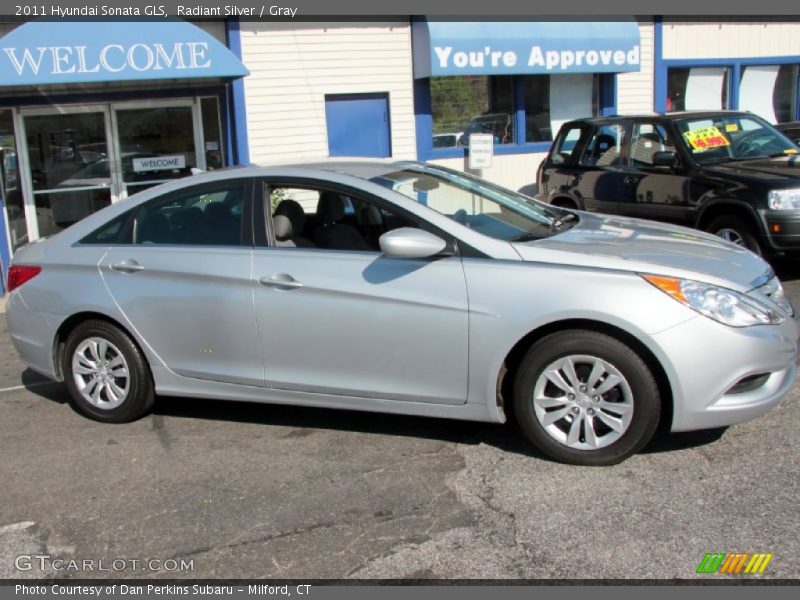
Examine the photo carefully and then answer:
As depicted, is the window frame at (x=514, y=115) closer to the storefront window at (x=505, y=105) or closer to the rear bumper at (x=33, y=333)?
the storefront window at (x=505, y=105)

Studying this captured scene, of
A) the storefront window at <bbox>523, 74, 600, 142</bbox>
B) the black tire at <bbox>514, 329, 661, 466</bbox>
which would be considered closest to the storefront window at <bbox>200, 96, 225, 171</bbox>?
the storefront window at <bbox>523, 74, 600, 142</bbox>

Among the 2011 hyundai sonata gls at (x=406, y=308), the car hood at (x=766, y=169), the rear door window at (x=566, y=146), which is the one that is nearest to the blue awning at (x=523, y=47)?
the rear door window at (x=566, y=146)

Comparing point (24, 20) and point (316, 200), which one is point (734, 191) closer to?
point (316, 200)

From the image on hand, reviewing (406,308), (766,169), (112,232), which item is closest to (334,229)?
(406,308)

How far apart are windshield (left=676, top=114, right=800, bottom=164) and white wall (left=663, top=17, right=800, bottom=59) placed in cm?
679

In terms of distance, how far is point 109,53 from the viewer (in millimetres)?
9750

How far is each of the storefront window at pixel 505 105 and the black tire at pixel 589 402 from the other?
9700mm

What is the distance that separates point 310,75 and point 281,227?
801 centimetres

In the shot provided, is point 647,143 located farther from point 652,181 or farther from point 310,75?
point 310,75

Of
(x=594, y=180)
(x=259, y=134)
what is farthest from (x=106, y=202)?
(x=594, y=180)

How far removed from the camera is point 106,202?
36.9 ft

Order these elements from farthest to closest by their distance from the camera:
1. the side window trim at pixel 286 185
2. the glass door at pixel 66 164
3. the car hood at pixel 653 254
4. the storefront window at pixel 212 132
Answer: the storefront window at pixel 212 132 → the glass door at pixel 66 164 → the side window trim at pixel 286 185 → the car hood at pixel 653 254

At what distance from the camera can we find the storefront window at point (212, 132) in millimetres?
11781

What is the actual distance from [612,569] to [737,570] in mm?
484
